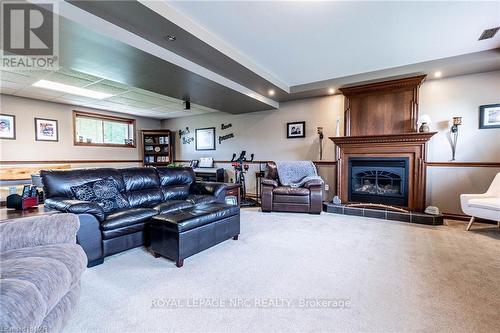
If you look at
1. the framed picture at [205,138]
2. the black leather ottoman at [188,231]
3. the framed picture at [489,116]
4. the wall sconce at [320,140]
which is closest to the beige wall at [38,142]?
the framed picture at [205,138]

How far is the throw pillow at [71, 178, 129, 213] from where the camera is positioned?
2.69 meters

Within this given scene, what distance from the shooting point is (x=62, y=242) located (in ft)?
5.02

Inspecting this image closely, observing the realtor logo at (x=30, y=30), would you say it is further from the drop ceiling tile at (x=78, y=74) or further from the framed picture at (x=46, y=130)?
the framed picture at (x=46, y=130)

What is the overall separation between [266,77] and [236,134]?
2.63m

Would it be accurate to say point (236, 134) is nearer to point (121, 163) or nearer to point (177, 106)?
point (177, 106)

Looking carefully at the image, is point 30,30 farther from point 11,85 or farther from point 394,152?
point 394,152

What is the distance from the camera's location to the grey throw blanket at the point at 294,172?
189 inches

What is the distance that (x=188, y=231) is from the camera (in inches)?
92.0

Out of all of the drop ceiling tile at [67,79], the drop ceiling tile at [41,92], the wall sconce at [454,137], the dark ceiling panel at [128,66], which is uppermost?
the drop ceiling tile at [67,79]

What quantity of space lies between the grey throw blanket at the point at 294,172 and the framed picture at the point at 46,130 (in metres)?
5.35

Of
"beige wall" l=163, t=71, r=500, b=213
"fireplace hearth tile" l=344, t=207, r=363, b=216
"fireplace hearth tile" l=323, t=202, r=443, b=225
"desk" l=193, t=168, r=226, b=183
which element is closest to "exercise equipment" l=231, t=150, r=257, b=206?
"desk" l=193, t=168, r=226, b=183

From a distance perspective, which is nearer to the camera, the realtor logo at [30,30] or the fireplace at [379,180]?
the realtor logo at [30,30]

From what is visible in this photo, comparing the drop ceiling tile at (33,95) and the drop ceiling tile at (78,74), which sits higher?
the drop ceiling tile at (78,74)

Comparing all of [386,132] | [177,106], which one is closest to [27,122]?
[177,106]
